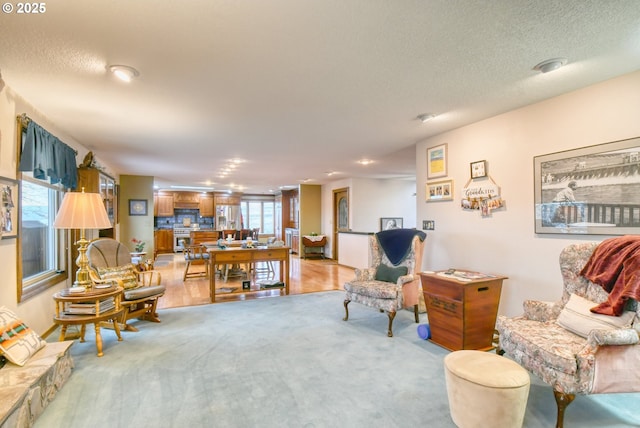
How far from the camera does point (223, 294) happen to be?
486 cm

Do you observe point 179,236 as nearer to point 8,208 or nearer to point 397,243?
point 8,208

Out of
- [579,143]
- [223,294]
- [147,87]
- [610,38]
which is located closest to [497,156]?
[579,143]

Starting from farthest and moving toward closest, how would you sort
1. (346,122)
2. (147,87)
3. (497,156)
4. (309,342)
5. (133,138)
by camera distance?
(133,138) → (346,122) → (497,156) → (309,342) → (147,87)

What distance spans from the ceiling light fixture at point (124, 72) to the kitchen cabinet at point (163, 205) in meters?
9.37

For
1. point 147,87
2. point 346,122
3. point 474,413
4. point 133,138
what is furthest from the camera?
point 133,138

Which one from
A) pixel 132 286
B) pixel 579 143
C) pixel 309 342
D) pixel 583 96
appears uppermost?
pixel 583 96

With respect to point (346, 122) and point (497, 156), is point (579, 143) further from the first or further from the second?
point (346, 122)

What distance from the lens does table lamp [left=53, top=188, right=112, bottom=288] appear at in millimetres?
2779

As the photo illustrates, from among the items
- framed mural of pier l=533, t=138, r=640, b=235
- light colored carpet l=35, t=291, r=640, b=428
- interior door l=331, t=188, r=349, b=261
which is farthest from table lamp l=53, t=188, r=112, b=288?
interior door l=331, t=188, r=349, b=261

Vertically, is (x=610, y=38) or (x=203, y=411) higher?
(x=610, y=38)

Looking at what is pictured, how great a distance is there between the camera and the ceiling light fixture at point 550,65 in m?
2.16

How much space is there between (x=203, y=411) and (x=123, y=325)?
2006 millimetres

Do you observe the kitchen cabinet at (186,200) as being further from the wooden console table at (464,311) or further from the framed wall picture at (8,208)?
the wooden console table at (464,311)

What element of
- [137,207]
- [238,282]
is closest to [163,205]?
[137,207]
